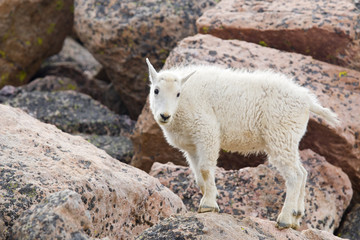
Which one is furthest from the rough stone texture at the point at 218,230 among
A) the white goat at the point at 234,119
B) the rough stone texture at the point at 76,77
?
the rough stone texture at the point at 76,77

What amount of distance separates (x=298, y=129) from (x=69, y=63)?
1073cm

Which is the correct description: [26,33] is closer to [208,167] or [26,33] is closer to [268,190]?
[268,190]

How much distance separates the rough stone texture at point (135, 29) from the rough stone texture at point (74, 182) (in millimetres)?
4867

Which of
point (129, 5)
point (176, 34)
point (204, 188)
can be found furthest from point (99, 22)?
point (204, 188)

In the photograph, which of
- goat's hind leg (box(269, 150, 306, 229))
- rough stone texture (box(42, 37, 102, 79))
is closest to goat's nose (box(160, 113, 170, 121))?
goat's hind leg (box(269, 150, 306, 229))

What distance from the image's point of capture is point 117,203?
20.9 ft

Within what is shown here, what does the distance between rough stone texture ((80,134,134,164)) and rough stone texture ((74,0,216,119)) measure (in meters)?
1.72

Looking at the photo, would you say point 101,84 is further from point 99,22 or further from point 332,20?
point 332,20

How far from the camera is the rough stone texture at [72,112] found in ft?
38.4

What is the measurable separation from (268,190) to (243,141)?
5.83ft

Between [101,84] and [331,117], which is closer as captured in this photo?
[331,117]

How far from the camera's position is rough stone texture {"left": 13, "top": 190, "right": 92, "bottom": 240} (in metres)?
4.52

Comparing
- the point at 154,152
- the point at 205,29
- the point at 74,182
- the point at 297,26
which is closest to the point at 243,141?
the point at 74,182

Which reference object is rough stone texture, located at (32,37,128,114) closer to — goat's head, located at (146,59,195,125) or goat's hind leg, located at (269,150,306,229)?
goat's head, located at (146,59,195,125)
